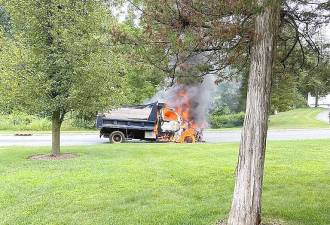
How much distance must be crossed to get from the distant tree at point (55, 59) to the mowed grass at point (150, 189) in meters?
1.95

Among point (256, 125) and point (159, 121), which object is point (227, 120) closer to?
point (159, 121)

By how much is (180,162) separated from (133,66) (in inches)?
262

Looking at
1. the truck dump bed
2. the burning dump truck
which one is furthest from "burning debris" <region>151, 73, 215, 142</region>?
the truck dump bed

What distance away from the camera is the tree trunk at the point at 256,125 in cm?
654

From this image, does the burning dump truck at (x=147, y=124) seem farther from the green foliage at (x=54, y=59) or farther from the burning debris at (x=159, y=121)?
the green foliage at (x=54, y=59)

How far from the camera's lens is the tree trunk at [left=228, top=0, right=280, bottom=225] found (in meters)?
6.54

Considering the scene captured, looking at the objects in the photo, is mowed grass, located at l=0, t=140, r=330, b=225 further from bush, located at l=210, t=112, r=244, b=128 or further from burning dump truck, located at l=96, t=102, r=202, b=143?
bush, located at l=210, t=112, r=244, b=128

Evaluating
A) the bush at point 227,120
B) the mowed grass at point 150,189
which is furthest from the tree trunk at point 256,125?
the bush at point 227,120

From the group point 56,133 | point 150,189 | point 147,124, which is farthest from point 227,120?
point 150,189

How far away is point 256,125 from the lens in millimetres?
6527

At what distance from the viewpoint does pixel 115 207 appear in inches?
334

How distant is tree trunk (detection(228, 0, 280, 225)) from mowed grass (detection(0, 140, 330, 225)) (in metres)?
0.98

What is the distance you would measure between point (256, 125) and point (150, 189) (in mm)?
4025

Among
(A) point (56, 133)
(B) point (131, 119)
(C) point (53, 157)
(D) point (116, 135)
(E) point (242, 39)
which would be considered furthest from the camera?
(D) point (116, 135)
